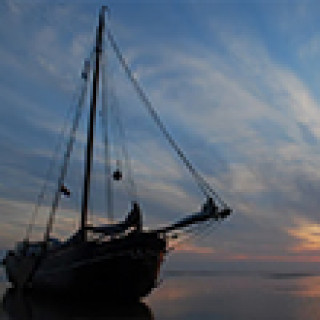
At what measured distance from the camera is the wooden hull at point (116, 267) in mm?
32781

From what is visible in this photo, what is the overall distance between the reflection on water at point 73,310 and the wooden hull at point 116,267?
100 cm

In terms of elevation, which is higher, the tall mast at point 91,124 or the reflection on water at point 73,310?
the tall mast at point 91,124

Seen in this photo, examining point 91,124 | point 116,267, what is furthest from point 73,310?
point 91,124

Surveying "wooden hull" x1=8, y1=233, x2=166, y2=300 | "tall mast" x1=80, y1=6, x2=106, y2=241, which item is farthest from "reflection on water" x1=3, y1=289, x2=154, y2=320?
"tall mast" x1=80, y1=6, x2=106, y2=241

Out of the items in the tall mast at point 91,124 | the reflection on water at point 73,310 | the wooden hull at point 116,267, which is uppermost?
the tall mast at point 91,124

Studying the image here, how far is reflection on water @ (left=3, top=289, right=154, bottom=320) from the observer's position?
26.9 m

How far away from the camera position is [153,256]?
33625 mm

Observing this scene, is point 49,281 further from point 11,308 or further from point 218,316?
point 218,316

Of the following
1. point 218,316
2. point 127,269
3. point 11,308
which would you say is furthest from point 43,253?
point 218,316

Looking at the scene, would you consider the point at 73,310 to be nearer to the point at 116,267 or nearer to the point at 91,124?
the point at 116,267

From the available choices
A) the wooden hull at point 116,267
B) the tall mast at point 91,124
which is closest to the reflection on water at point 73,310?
the wooden hull at point 116,267

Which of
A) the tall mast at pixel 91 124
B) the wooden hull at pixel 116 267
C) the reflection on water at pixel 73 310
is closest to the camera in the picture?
the reflection on water at pixel 73 310

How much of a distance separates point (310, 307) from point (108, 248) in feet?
49.9

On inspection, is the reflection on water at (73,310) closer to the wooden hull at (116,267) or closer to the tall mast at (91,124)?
the wooden hull at (116,267)
